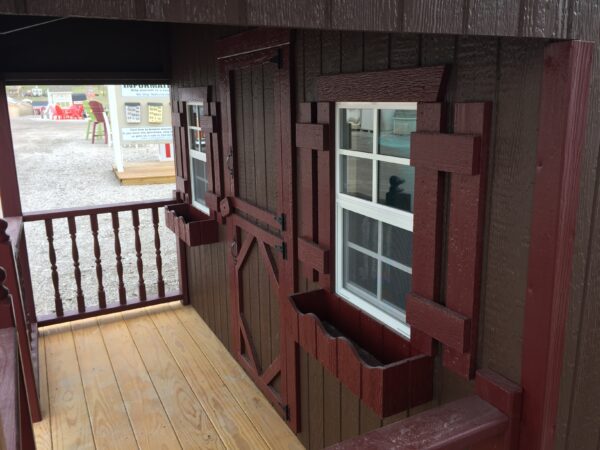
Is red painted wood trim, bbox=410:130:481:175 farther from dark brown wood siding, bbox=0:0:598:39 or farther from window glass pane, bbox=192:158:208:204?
window glass pane, bbox=192:158:208:204

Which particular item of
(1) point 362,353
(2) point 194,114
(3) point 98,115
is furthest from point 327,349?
(3) point 98,115

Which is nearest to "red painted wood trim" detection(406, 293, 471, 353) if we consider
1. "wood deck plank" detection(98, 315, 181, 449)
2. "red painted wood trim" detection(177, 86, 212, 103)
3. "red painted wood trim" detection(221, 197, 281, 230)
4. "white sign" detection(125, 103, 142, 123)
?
"red painted wood trim" detection(221, 197, 281, 230)

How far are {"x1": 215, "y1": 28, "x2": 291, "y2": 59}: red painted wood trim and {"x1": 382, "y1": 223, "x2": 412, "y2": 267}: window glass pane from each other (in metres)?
1.03

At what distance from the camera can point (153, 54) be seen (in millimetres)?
4312

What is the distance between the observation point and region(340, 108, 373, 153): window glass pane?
6.91 ft

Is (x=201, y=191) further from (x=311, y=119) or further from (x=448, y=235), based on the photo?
(x=448, y=235)

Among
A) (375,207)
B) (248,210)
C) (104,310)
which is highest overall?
(375,207)

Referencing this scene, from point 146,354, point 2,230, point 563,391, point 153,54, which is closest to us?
point 563,391

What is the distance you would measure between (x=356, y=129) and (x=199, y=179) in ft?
7.73

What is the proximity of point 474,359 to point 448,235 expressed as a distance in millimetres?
386

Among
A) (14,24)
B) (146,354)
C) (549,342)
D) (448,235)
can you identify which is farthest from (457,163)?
(14,24)

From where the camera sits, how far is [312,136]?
2.37 m

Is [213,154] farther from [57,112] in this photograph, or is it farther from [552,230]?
[57,112]

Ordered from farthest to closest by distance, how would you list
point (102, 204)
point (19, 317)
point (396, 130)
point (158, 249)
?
1. point (102, 204)
2. point (158, 249)
3. point (19, 317)
4. point (396, 130)
